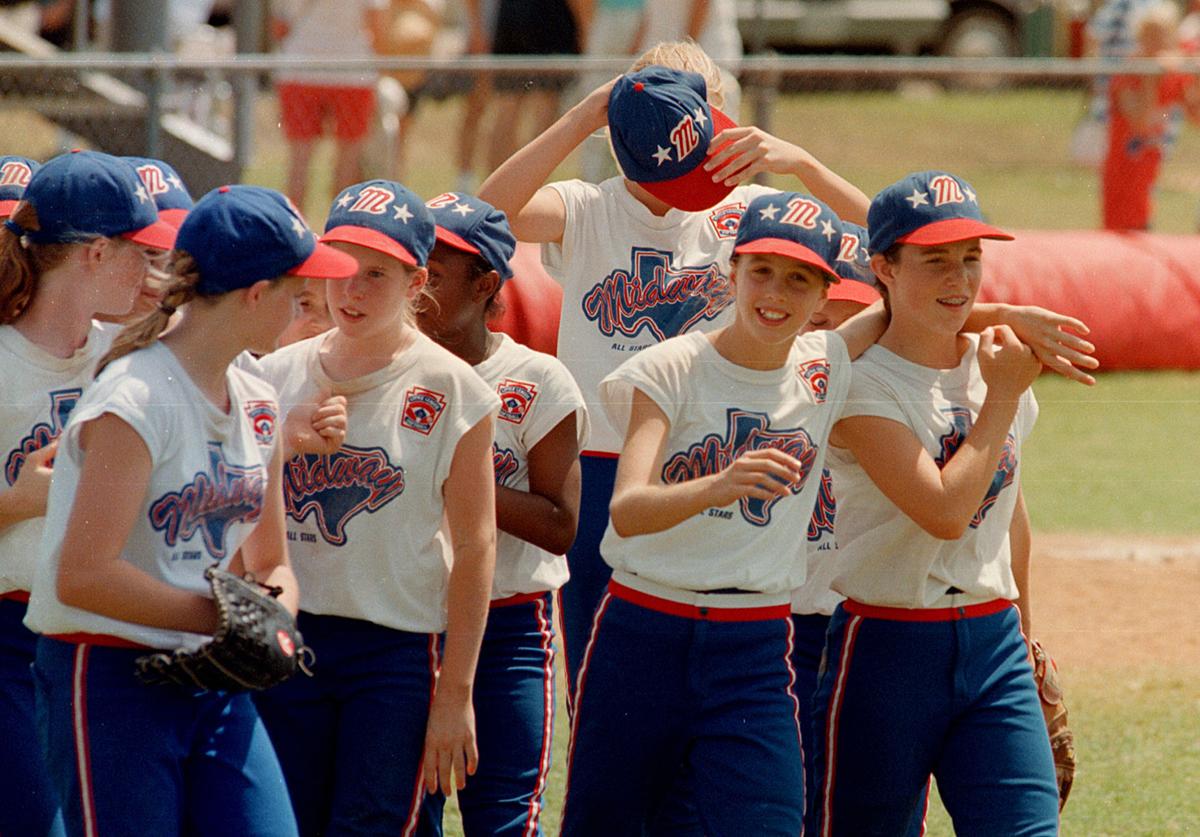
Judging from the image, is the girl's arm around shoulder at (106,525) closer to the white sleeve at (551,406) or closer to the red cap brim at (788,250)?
the white sleeve at (551,406)

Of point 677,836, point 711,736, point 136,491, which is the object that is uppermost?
point 136,491

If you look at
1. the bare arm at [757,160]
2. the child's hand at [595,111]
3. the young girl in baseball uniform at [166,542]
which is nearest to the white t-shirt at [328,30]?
the child's hand at [595,111]

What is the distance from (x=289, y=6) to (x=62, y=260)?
8.60 m

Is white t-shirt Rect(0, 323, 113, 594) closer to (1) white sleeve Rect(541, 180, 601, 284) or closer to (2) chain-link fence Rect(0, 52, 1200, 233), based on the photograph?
(1) white sleeve Rect(541, 180, 601, 284)

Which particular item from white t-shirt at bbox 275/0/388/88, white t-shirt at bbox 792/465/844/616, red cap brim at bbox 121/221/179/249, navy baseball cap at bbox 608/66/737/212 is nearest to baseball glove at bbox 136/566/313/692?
red cap brim at bbox 121/221/179/249

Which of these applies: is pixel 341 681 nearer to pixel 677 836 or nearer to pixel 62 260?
pixel 677 836

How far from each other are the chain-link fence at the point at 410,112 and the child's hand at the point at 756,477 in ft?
15.1

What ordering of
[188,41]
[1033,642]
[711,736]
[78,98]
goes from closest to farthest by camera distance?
[711,736] → [1033,642] → [78,98] → [188,41]

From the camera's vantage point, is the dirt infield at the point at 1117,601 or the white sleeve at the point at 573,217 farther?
the dirt infield at the point at 1117,601

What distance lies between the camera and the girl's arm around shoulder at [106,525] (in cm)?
295

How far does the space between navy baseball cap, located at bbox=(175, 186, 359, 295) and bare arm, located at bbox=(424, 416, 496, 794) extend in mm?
583

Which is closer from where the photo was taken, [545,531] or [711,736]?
[711,736]

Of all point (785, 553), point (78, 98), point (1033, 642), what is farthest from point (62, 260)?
point (78, 98)

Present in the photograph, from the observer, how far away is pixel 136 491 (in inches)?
117
